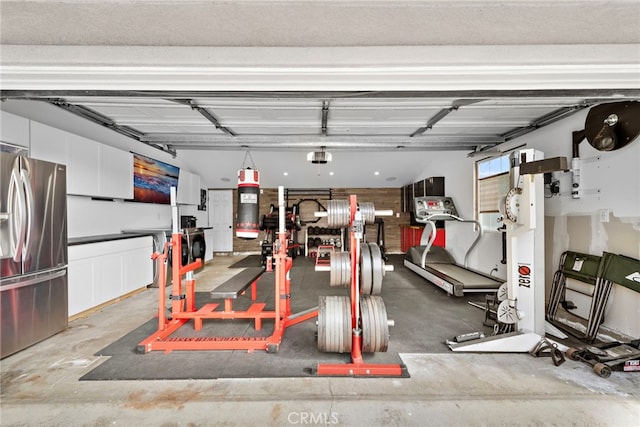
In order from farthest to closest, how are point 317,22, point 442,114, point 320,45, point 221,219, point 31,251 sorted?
point 221,219
point 442,114
point 31,251
point 320,45
point 317,22

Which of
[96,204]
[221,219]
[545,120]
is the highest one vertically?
[545,120]

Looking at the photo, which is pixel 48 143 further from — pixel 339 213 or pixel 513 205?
pixel 513 205

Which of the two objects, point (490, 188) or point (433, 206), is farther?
point (433, 206)

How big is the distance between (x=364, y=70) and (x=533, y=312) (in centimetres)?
305

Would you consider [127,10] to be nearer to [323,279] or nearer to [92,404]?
[92,404]

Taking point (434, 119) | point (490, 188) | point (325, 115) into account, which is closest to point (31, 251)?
point (325, 115)

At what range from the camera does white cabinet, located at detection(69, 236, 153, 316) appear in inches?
128

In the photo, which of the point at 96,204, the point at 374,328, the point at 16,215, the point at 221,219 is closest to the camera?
the point at 374,328

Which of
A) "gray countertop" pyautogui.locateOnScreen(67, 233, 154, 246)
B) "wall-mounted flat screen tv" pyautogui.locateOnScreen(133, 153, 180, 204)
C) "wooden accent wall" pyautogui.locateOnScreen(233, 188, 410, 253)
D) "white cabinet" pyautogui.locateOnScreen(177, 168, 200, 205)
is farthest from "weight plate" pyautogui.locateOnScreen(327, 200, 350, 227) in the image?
"wooden accent wall" pyautogui.locateOnScreen(233, 188, 410, 253)

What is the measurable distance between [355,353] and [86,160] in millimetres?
4777

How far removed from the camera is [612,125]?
2680mm

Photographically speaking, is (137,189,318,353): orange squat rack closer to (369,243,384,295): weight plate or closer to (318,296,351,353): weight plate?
(318,296,351,353): weight plate

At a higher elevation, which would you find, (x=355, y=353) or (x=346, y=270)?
(x=346, y=270)

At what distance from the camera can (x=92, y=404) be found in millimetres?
1862
